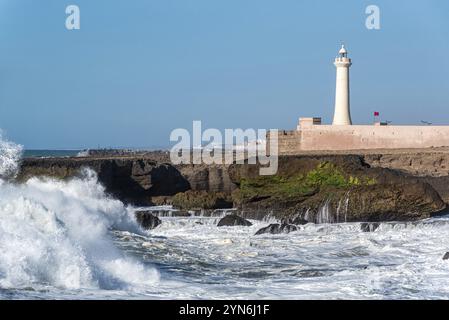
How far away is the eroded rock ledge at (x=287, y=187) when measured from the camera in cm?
1786

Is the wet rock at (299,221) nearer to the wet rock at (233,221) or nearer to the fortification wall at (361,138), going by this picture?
the wet rock at (233,221)

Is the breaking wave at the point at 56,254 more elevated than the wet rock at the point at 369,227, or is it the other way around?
the breaking wave at the point at 56,254

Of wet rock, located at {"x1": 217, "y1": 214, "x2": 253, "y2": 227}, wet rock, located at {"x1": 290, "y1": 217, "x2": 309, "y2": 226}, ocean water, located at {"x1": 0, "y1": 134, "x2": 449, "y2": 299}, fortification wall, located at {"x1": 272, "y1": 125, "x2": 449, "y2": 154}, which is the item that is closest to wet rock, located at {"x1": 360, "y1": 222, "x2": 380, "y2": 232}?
ocean water, located at {"x1": 0, "y1": 134, "x2": 449, "y2": 299}

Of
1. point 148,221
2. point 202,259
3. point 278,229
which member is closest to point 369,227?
point 278,229

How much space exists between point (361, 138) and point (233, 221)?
664 inches

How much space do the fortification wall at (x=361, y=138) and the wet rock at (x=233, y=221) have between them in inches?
A: 601

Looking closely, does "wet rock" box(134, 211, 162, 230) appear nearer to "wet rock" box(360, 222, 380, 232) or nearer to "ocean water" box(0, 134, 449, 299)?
"ocean water" box(0, 134, 449, 299)

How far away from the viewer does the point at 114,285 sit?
31.8ft

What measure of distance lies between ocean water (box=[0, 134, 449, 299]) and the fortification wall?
15.5 meters

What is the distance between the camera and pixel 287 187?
2045 cm

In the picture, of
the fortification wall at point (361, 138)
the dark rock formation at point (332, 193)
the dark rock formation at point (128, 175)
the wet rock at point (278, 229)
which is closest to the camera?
the wet rock at point (278, 229)

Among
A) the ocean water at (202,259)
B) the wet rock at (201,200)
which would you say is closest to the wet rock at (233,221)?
the ocean water at (202,259)

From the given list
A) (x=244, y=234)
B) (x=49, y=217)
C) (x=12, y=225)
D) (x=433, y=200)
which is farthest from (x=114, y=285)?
(x=433, y=200)

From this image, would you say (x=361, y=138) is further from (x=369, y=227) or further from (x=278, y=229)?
(x=278, y=229)
